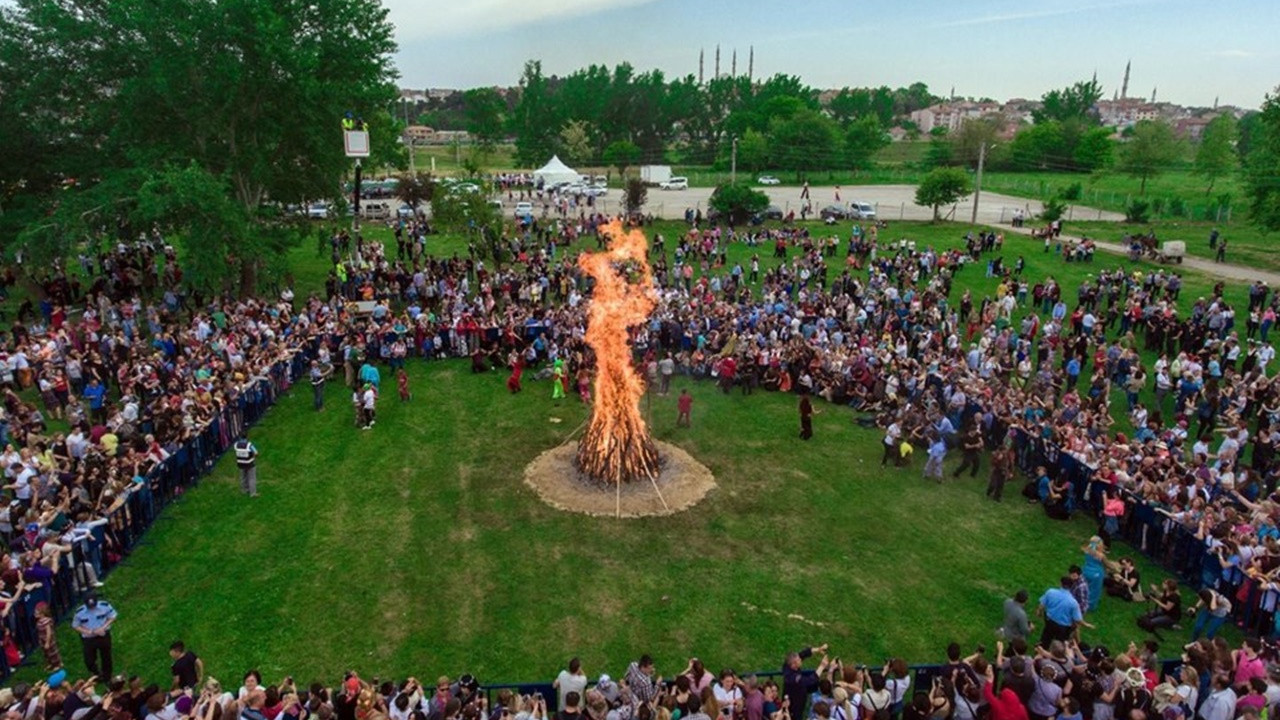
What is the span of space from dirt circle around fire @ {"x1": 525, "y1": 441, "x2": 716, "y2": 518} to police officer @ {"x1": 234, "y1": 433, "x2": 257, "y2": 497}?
18.1 feet

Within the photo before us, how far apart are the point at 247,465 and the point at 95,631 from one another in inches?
232

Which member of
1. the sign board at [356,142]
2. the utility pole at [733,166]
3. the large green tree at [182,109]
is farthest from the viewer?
the utility pole at [733,166]

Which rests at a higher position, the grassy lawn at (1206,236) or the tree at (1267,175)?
the tree at (1267,175)

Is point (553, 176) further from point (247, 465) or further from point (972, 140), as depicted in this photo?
point (247, 465)

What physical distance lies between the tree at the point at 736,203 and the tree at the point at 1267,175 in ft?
82.8

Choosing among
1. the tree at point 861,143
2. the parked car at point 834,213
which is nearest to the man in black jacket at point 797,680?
the parked car at point 834,213

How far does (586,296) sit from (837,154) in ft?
198

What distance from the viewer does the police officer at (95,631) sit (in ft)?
35.3

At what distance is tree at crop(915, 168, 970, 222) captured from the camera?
52156mm

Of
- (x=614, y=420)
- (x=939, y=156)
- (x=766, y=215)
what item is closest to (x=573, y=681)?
(x=614, y=420)

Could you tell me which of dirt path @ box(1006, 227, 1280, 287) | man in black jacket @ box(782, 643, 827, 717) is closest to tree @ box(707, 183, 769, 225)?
dirt path @ box(1006, 227, 1280, 287)

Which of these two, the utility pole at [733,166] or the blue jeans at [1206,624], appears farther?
the utility pole at [733,166]

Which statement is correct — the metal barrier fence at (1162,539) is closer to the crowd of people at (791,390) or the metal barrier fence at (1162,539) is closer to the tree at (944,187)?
the crowd of people at (791,390)

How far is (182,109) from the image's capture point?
28.0m
